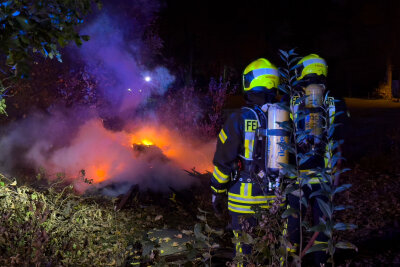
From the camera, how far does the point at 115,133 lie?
10.2m

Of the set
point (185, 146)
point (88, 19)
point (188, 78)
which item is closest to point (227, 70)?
point (188, 78)

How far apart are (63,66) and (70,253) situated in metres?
6.22

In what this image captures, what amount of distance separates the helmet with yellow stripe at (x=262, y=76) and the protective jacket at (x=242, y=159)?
253mm

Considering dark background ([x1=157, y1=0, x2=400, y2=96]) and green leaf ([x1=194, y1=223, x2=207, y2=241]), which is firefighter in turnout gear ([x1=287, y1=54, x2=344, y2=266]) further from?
dark background ([x1=157, y1=0, x2=400, y2=96])

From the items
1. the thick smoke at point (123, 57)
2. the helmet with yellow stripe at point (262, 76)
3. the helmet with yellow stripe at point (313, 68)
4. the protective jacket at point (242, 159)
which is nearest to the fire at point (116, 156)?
the thick smoke at point (123, 57)

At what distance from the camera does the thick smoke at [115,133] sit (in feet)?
26.0

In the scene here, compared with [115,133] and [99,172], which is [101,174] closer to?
[99,172]

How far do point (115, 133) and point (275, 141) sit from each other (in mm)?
7856

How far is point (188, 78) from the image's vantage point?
12.8 meters

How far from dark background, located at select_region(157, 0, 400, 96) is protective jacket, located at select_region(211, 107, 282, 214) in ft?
31.9

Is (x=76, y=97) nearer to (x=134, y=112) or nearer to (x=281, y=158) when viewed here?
(x=134, y=112)

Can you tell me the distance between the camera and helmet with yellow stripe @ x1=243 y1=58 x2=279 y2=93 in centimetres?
329

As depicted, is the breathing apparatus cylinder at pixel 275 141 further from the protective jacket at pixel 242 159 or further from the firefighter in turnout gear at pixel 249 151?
the protective jacket at pixel 242 159

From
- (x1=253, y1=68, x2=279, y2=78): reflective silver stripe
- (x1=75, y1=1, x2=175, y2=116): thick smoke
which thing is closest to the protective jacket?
(x1=253, y1=68, x2=279, y2=78): reflective silver stripe
